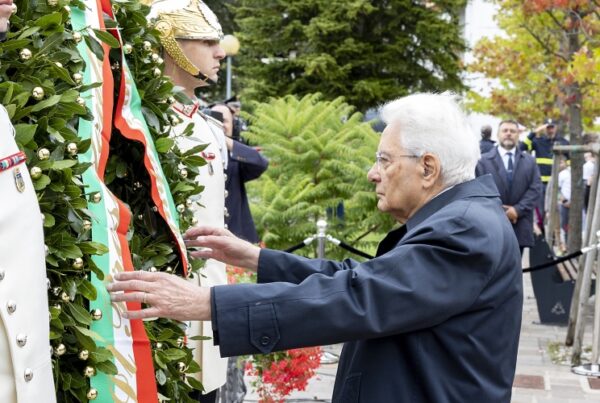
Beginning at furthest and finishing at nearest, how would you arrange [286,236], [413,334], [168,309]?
[286,236] → [413,334] → [168,309]

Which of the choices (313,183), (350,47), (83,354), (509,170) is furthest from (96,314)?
(350,47)

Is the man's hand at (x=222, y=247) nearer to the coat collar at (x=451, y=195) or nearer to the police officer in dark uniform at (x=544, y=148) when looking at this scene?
the coat collar at (x=451, y=195)

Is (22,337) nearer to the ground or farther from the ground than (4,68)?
nearer to the ground

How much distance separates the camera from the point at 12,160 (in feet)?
6.45

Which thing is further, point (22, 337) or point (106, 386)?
point (106, 386)

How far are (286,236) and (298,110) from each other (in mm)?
1436

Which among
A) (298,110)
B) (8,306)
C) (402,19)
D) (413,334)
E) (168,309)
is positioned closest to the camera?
(8,306)

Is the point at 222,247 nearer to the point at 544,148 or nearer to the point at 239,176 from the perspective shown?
the point at 239,176

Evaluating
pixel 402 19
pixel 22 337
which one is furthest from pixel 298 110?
pixel 402 19

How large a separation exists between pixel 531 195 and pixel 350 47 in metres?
19.5

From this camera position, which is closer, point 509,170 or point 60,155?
point 60,155

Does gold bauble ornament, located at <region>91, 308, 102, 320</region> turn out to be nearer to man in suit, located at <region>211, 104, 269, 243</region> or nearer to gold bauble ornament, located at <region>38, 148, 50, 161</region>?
gold bauble ornament, located at <region>38, 148, 50, 161</region>

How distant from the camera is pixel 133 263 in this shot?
8.88ft

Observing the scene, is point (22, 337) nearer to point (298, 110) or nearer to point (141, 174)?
point (141, 174)
